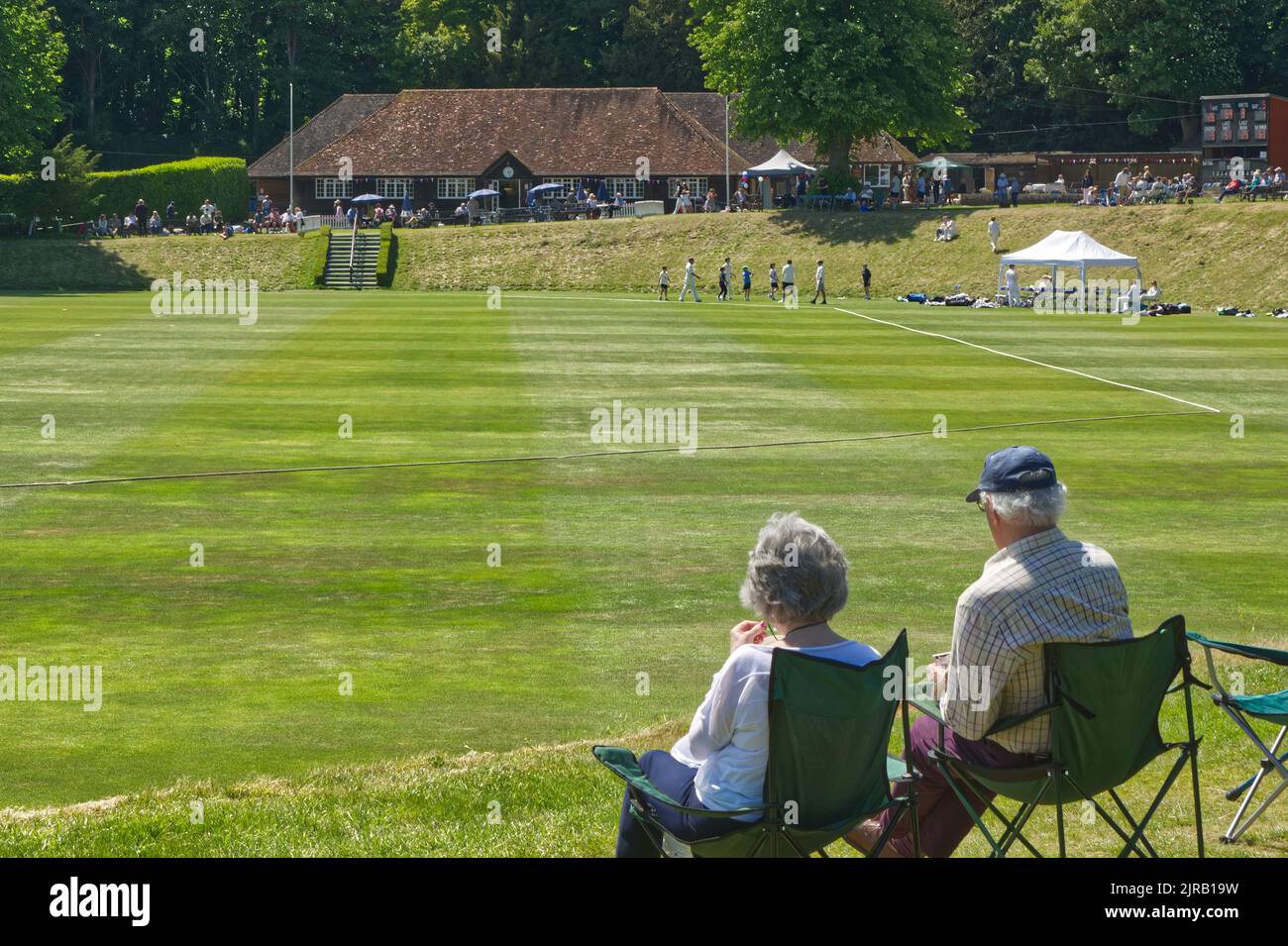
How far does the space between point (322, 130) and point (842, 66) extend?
121 ft

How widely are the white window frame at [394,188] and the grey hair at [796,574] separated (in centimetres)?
9203

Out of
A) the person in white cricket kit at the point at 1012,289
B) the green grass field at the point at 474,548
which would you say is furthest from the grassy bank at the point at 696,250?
the green grass field at the point at 474,548

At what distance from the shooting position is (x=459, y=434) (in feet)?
84.9

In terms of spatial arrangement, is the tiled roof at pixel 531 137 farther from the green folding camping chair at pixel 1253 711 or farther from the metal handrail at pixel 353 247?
the green folding camping chair at pixel 1253 711

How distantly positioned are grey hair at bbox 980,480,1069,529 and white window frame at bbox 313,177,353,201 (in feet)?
302

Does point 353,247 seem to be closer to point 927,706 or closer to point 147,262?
point 147,262

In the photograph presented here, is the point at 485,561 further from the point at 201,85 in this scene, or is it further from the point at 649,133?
the point at 201,85

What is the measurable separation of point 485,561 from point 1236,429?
14837 millimetres

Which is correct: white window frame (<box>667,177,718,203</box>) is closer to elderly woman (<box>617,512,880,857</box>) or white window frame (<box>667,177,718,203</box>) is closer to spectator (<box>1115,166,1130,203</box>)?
spectator (<box>1115,166,1130,203</box>)

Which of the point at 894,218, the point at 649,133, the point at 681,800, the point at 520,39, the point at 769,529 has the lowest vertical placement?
the point at 681,800

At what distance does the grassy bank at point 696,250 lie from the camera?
66.5m

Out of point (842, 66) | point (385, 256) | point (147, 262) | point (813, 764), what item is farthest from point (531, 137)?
point (813, 764)

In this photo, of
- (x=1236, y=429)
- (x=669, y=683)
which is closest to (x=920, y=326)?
(x=1236, y=429)

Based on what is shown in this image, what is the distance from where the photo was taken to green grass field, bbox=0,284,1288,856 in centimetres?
906
